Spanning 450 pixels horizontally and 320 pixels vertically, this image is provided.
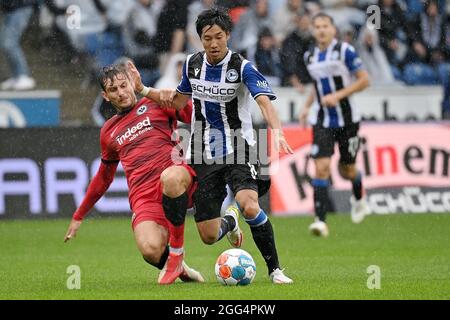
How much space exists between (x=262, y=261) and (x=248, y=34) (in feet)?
22.0

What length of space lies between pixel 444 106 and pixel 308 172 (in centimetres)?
317

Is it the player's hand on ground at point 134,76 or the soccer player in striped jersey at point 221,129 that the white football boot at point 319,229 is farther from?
the player's hand on ground at point 134,76

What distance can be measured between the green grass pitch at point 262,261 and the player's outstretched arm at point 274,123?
3.13 ft

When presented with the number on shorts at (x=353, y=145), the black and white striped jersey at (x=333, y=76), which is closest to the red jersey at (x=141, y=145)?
the black and white striped jersey at (x=333, y=76)

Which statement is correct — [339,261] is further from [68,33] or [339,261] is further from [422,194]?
[68,33]

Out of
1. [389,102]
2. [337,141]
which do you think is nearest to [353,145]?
[337,141]

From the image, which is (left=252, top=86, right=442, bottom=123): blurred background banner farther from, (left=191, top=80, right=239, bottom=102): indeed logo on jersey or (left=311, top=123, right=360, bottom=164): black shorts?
(left=191, top=80, right=239, bottom=102): indeed logo on jersey

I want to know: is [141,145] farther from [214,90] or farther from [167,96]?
[214,90]

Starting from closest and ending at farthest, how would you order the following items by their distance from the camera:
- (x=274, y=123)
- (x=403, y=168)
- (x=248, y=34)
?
(x=274, y=123)
(x=403, y=168)
(x=248, y=34)

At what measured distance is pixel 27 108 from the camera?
15297 millimetres

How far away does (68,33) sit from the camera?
16.1 meters

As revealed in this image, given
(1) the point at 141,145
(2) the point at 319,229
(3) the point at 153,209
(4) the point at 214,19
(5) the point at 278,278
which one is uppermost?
(4) the point at 214,19

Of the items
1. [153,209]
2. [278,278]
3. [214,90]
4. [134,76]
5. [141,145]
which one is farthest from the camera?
[141,145]

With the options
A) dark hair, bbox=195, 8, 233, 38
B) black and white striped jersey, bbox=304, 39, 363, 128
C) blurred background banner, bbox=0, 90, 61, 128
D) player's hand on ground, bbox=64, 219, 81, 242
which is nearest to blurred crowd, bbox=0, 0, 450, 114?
blurred background banner, bbox=0, 90, 61, 128
